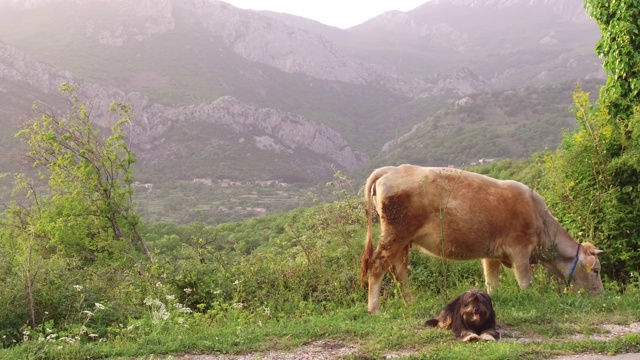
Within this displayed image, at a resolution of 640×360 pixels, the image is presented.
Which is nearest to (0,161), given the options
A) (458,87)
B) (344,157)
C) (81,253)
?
(81,253)

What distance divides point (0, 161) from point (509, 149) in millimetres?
73314

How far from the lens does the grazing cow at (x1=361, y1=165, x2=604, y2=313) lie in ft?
27.0

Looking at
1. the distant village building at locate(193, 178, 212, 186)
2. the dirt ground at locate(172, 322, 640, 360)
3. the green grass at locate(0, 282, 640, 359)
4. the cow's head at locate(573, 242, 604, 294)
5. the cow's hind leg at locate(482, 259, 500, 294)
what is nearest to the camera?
the green grass at locate(0, 282, 640, 359)

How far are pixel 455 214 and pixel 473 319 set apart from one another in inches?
86.2

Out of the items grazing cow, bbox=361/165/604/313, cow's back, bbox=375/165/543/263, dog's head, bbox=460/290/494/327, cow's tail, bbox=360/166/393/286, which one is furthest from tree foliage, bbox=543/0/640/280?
dog's head, bbox=460/290/494/327

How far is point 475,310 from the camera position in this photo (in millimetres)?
6395

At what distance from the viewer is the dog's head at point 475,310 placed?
251 inches

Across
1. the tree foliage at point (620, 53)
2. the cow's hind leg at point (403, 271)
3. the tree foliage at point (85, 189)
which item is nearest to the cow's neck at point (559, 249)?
the cow's hind leg at point (403, 271)

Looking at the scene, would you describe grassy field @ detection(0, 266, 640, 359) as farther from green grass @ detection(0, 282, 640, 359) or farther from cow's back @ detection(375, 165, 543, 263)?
cow's back @ detection(375, 165, 543, 263)

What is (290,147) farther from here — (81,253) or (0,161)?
(81,253)

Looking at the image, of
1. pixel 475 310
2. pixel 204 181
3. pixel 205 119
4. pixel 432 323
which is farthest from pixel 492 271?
pixel 205 119

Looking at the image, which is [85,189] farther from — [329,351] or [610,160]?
[610,160]

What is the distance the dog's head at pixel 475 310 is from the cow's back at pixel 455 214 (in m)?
1.62

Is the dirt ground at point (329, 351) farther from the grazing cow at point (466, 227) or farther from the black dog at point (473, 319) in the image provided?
the grazing cow at point (466, 227)
